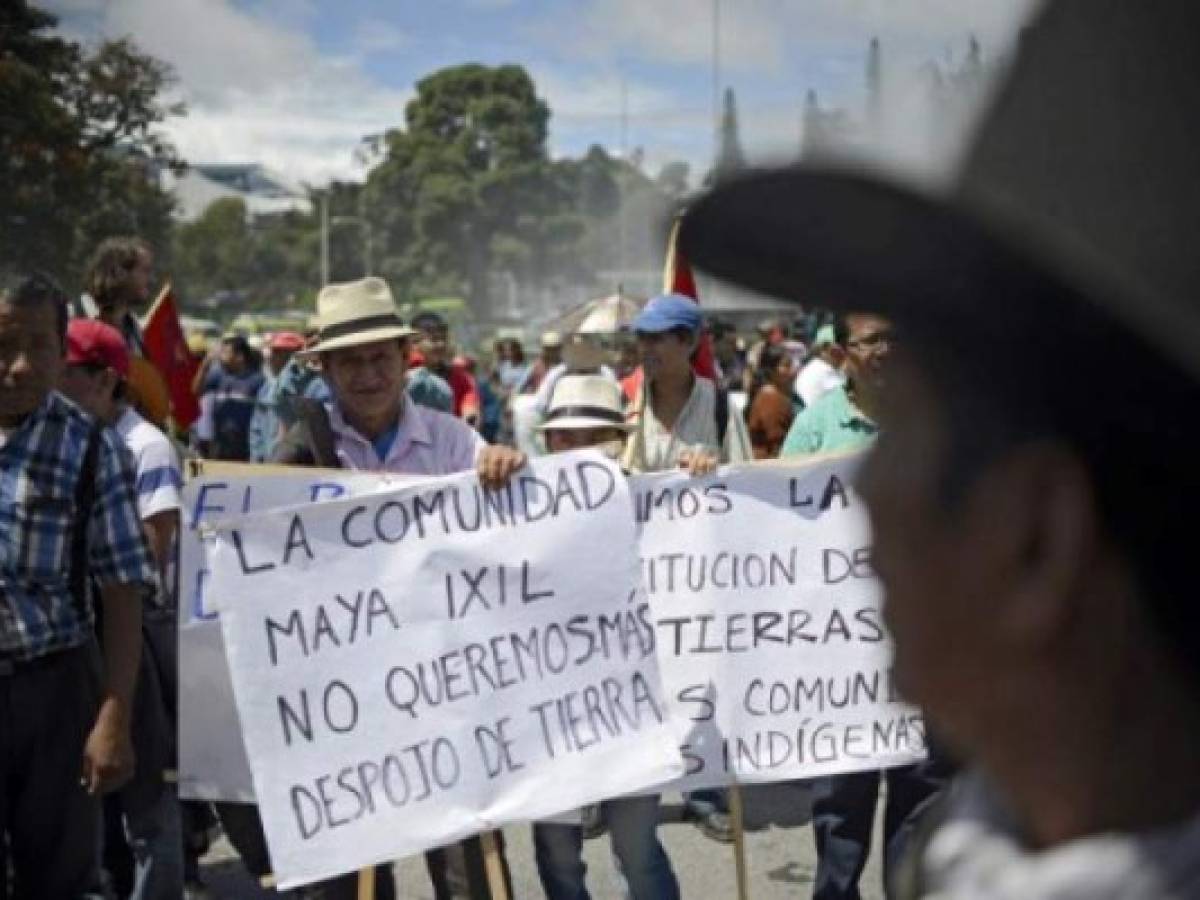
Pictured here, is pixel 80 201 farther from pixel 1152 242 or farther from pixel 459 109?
pixel 459 109

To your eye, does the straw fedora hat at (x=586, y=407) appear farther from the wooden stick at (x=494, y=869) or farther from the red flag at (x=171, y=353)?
the red flag at (x=171, y=353)

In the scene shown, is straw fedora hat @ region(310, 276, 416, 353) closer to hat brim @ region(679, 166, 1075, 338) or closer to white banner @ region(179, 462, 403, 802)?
white banner @ region(179, 462, 403, 802)

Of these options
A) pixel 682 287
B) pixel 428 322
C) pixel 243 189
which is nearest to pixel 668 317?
pixel 682 287

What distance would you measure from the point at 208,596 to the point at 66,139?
21.8 m

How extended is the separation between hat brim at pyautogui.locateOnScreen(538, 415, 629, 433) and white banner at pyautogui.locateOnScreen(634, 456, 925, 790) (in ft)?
2.39

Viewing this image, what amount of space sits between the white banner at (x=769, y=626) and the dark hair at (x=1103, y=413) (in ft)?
10.8

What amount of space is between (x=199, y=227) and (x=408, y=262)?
38.0 ft

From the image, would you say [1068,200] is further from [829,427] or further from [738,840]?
[829,427]

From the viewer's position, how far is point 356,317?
4.16 meters

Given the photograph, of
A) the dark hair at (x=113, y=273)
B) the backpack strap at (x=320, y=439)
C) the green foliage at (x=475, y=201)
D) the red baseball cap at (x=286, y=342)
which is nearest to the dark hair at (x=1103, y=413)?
the backpack strap at (x=320, y=439)

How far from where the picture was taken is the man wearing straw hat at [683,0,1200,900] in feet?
2.47

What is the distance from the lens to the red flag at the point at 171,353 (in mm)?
7871

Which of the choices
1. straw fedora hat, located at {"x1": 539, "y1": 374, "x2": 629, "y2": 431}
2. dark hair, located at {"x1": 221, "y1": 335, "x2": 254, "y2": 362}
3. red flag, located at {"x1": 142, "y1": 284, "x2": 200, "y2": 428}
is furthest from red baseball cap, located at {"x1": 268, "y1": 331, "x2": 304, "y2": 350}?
straw fedora hat, located at {"x1": 539, "y1": 374, "x2": 629, "y2": 431}

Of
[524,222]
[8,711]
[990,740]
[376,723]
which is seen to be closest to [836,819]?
[376,723]
